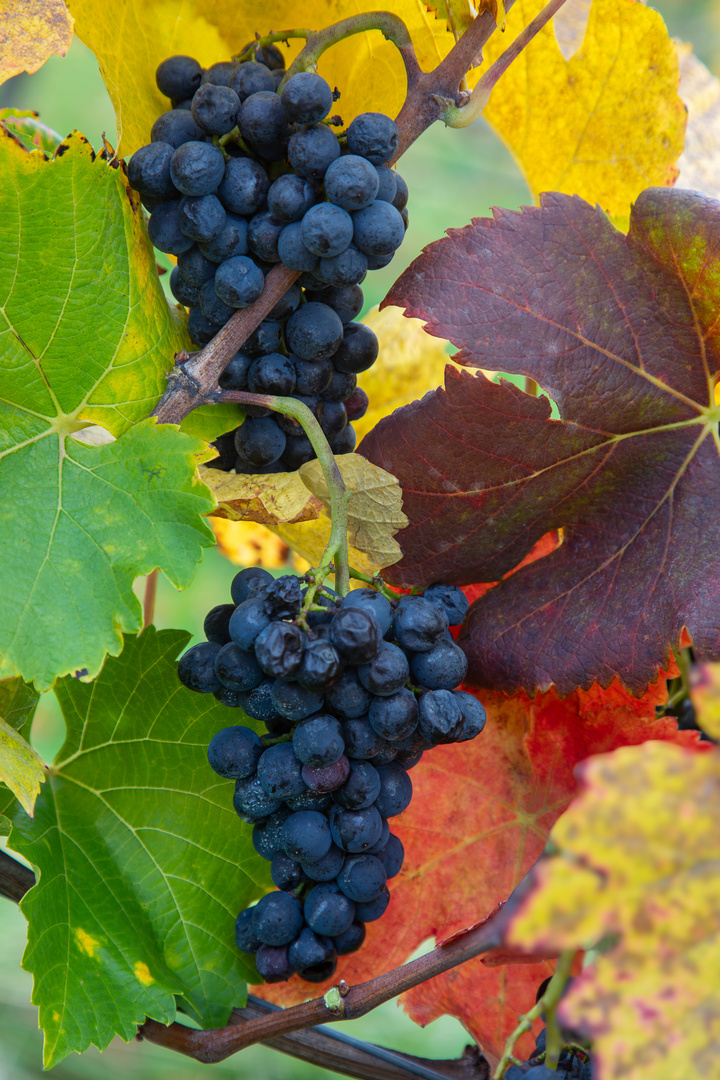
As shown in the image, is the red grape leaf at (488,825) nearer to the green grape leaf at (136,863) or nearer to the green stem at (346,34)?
the green grape leaf at (136,863)

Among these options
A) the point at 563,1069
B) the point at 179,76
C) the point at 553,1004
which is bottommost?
the point at 563,1069

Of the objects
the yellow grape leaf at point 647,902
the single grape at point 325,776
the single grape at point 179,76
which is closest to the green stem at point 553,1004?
the yellow grape leaf at point 647,902

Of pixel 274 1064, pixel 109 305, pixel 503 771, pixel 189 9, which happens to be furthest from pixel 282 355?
pixel 274 1064

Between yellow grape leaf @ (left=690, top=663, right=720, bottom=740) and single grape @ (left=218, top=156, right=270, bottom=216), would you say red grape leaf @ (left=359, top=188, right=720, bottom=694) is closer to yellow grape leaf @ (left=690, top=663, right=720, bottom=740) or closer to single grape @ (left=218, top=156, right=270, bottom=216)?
single grape @ (left=218, top=156, right=270, bottom=216)

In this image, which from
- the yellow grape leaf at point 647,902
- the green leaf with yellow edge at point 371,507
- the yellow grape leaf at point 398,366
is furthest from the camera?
the yellow grape leaf at point 398,366

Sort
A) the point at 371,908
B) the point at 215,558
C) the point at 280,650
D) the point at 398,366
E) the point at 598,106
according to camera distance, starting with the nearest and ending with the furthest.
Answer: the point at 280,650 → the point at 371,908 → the point at 598,106 → the point at 398,366 → the point at 215,558

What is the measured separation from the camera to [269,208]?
1.52 ft

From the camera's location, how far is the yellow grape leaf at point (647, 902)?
9.8 inches

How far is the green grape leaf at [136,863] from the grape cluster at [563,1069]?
0.54 feet

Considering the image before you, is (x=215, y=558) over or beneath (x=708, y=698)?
beneath

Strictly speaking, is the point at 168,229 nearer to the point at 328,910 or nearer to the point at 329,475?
the point at 329,475

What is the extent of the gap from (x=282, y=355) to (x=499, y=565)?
0.63ft

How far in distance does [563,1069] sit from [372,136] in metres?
0.49

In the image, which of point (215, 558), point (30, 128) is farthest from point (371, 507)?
point (215, 558)
